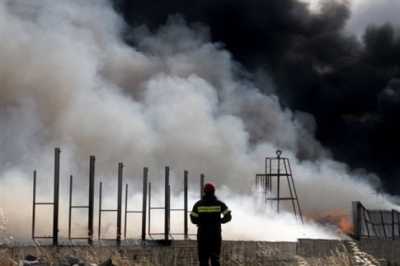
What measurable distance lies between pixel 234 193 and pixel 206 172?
9.22 ft

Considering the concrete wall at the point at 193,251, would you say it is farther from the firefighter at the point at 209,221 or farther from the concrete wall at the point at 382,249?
the firefighter at the point at 209,221

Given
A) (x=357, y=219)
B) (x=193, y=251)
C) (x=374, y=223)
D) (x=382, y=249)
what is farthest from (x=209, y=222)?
(x=374, y=223)

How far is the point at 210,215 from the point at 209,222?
155 millimetres

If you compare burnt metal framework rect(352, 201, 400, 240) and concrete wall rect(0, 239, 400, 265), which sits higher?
burnt metal framework rect(352, 201, 400, 240)

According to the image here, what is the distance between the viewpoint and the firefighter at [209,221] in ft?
74.6

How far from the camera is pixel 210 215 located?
22828 mm

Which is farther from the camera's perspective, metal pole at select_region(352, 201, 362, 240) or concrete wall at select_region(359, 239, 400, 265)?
metal pole at select_region(352, 201, 362, 240)

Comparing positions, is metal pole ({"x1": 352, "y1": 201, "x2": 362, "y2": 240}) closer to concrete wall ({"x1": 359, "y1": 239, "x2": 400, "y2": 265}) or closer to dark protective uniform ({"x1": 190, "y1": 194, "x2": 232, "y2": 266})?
concrete wall ({"x1": 359, "y1": 239, "x2": 400, "y2": 265})

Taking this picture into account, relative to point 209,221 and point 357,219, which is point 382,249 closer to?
point 357,219

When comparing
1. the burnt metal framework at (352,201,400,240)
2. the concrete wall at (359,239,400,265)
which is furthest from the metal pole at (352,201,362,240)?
the concrete wall at (359,239,400,265)

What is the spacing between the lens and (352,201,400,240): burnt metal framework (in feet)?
143

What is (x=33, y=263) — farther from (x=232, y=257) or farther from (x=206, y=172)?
(x=206, y=172)

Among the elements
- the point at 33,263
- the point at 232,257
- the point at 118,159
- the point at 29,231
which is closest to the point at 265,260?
the point at 232,257

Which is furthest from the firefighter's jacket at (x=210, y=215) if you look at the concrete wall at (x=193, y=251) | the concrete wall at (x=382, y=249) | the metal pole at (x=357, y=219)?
the metal pole at (x=357, y=219)
